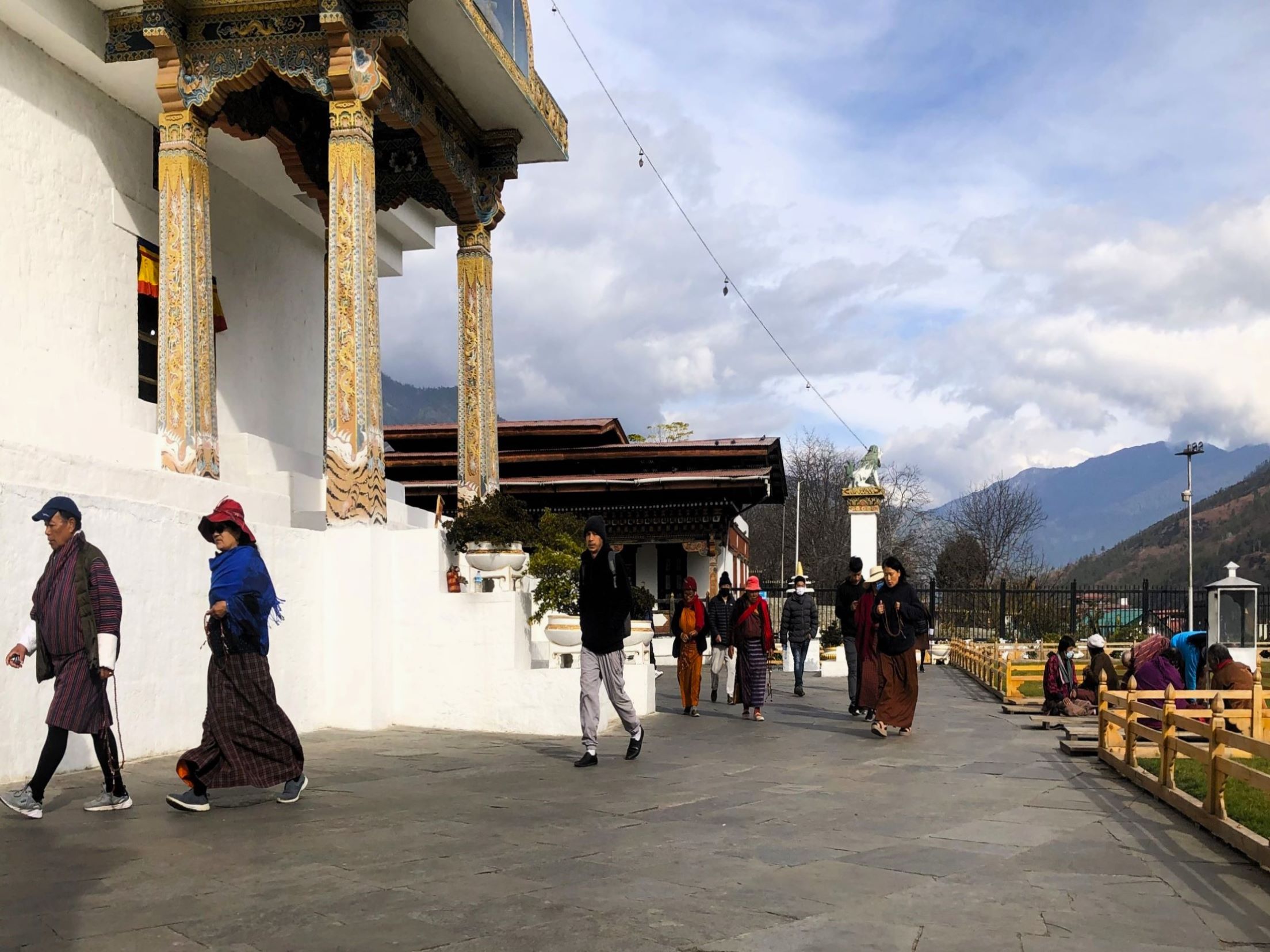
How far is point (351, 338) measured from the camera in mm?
12227

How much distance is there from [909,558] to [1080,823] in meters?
60.6

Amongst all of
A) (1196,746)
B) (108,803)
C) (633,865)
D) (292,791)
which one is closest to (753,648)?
(1196,746)

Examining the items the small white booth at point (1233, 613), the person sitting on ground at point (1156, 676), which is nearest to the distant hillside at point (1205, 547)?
the small white booth at point (1233, 613)

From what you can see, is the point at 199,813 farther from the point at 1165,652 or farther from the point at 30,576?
the point at 1165,652

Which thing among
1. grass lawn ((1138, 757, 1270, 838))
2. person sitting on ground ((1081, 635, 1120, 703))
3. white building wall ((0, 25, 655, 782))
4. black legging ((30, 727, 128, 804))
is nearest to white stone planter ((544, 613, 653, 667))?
white building wall ((0, 25, 655, 782))

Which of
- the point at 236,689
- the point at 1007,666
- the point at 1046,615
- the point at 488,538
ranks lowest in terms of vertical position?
the point at 1046,615

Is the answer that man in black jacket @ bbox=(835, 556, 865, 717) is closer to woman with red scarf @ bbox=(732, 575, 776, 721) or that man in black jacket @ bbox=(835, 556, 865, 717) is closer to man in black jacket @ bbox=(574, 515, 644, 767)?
woman with red scarf @ bbox=(732, 575, 776, 721)

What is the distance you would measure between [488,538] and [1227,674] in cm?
740

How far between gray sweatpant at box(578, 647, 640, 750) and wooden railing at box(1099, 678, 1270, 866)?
3.93 meters

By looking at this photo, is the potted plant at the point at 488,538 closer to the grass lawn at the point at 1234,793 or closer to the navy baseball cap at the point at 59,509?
the navy baseball cap at the point at 59,509

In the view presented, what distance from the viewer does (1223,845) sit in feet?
20.9

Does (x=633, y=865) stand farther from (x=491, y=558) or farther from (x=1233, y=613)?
(x=1233, y=613)

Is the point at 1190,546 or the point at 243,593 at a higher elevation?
the point at 243,593

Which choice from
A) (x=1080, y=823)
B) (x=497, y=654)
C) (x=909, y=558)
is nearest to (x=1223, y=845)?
(x=1080, y=823)
